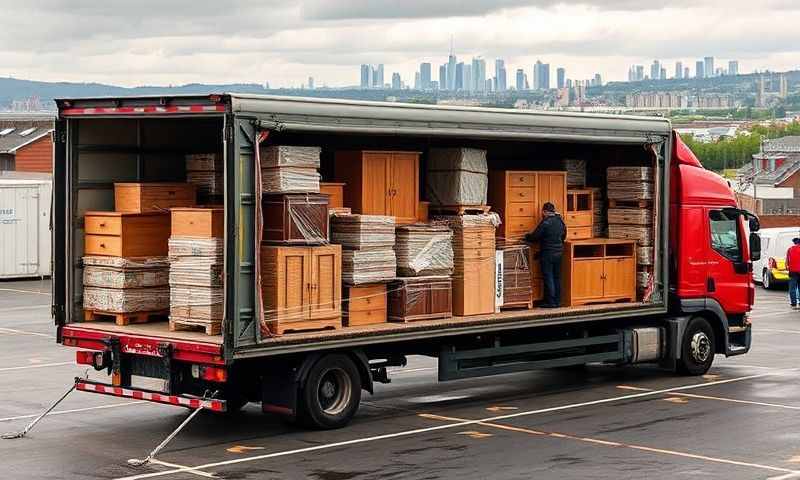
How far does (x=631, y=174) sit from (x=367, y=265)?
5.05 meters

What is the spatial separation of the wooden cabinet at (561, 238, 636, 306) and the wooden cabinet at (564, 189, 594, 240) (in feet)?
0.50

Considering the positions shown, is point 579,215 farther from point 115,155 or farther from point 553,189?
point 115,155

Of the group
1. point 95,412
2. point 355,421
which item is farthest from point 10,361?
point 355,421

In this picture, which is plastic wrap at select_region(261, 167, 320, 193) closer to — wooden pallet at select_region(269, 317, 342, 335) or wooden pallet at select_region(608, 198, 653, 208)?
wooden pallet at select_region(269, 317, 342, 335)

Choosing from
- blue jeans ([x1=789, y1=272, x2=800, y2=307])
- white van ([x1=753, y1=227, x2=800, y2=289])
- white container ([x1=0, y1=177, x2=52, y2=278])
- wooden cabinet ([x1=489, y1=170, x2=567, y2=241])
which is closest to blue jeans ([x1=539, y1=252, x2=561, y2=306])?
wooden cabinet ([x1=489, y1=170, x2=567, y2=241])

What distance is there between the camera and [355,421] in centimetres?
1550

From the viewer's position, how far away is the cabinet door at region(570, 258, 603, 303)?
18.1 m

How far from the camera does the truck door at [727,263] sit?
19641mm

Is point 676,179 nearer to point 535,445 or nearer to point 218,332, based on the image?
point 535,445

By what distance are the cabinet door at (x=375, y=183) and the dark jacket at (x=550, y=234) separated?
95.1 inches

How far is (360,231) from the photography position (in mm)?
15219

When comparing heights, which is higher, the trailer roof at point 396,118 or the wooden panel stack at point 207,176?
the trailer roof at point 396,118

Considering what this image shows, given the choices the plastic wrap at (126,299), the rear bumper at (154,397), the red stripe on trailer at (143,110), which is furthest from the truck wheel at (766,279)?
the red stripe on trailer at (143,110)

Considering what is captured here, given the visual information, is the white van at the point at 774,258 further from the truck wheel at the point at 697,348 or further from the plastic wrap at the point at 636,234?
the plastic wrap at the point at 636,234
